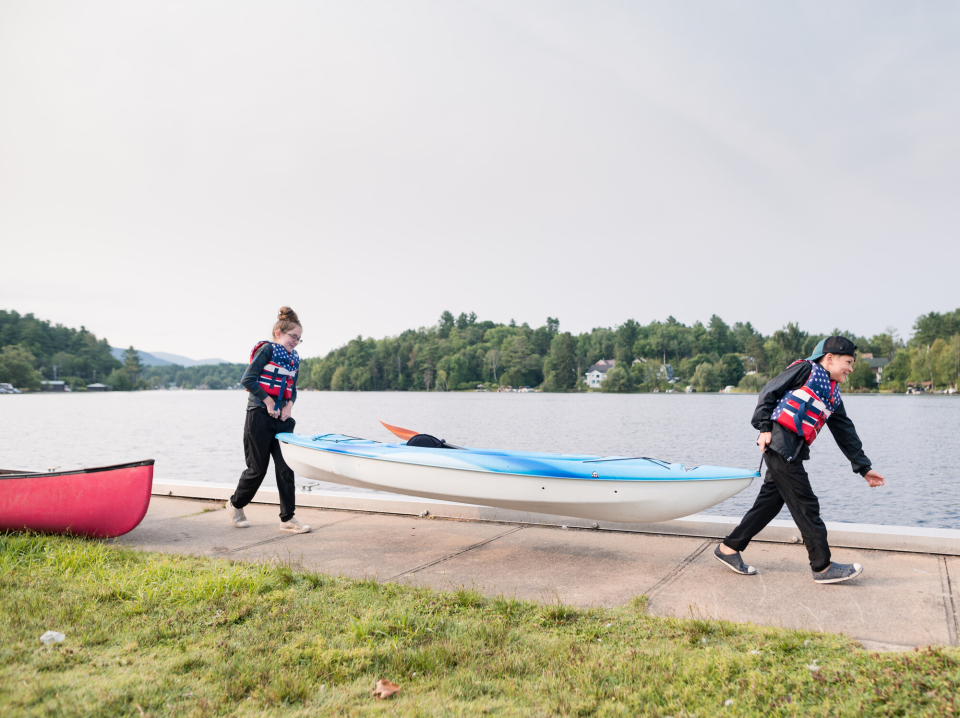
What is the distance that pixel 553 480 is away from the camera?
200 inches

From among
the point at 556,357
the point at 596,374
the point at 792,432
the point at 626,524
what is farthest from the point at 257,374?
the point at 596,374

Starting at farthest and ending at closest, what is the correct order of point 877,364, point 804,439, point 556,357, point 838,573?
point 556,357, point 877,364, point 804,439, point 838,573

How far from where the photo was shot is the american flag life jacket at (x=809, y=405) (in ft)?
14.3

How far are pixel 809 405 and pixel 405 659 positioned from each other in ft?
10.2

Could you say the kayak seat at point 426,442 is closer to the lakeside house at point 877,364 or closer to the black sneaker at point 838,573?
the black sneaker at point 838,573

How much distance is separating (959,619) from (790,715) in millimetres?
1815

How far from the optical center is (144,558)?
A: 4.92m

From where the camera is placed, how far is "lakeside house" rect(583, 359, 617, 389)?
127500 mm

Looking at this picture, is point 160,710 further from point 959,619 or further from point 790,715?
point 959,619

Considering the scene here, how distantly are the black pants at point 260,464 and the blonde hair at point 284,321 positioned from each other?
0.78 m

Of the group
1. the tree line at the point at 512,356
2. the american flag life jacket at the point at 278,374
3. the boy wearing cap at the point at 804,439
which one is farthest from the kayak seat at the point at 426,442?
the tree line at the point at 512,356

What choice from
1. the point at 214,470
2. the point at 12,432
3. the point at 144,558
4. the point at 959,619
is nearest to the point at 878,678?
the point at 959,619

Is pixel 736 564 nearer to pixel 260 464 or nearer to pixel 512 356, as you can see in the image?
pixel 260 464

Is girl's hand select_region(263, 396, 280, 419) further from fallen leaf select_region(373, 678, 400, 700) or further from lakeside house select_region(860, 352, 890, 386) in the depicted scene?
lakeside house select_region(860, 352, 890, 386)
